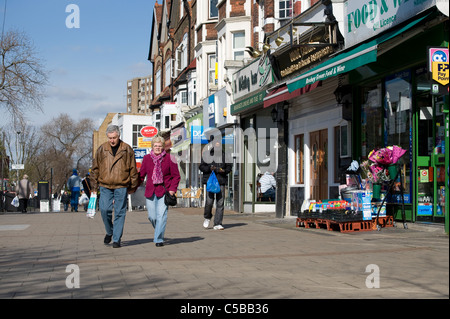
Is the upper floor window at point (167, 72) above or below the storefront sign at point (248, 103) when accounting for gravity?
above

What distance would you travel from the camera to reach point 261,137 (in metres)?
23.0

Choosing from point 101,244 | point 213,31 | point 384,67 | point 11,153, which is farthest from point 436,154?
point 11,153

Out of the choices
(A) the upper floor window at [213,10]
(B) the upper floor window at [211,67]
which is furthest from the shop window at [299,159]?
(A) the upper floor window at [213,10]

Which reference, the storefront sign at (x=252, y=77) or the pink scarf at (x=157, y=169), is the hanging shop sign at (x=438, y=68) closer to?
the pink scarf at (x=157, y=169)

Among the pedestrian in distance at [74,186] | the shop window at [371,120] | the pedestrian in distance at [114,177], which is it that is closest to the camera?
the pedestrian in distance at [114,177]

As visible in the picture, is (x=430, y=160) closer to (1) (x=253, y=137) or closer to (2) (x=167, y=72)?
(1) (x=253, y=137)

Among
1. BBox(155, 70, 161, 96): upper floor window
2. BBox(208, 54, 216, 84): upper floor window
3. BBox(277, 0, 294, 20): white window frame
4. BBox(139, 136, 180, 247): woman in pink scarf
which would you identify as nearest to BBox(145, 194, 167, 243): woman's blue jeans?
BBox(139, 136, 180, 247): woman in pink scarf

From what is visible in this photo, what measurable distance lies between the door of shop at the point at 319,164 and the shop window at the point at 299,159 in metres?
0.84

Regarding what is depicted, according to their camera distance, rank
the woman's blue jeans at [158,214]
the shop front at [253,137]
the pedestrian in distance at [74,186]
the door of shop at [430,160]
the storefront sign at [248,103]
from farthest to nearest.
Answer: the pedestrian in distance at [74,186] → the shop front at [253,137] → the storefront sign at [248,103] → the door of shop at [430,160] → the woman's blue jeans at [158,214]

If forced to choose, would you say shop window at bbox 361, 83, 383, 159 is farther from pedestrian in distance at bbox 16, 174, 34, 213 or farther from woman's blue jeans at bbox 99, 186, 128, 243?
pedestrian in distance at bbox 16, 174, 34, 213

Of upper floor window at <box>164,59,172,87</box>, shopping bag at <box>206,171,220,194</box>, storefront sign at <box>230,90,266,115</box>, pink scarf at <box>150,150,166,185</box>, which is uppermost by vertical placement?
upper floor window at <box>164,59,172,87</box>

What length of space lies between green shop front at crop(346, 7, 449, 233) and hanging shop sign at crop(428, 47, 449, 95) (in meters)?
0.78

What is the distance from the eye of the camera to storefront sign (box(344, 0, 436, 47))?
38.4ft

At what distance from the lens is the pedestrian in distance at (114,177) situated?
10492 millimetres
